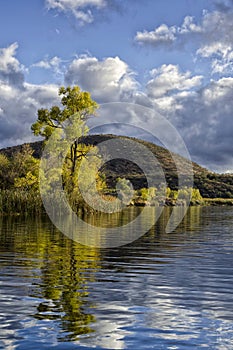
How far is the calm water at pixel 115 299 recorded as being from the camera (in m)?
6.56

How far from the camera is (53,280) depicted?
1062cm

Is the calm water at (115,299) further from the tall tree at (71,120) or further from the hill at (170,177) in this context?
the hill at (170,177)

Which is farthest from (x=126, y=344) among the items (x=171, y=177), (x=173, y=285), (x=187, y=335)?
(x=171, y=177)

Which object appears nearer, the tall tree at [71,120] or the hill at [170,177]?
the tall tree at [71,120]

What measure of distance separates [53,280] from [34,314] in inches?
116

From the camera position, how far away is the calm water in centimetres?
656

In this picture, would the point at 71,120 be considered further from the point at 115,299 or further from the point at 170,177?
the point at 170,177

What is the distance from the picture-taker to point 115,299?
888 centimetres

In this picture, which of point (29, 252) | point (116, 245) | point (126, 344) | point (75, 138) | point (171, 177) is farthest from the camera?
point (171, 177)

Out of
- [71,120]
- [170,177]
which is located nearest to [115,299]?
[71,120]

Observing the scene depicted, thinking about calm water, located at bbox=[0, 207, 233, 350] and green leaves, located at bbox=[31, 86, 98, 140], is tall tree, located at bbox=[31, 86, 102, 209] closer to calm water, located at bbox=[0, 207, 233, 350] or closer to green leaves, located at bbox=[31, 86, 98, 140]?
green leaves, located at bbox=[31, 86, 98, 140]

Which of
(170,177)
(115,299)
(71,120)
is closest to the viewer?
(115,299)

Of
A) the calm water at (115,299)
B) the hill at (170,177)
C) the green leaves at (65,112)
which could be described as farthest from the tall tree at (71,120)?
the hill at (170,177)

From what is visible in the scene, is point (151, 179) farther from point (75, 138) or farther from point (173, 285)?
point (173, 285)
